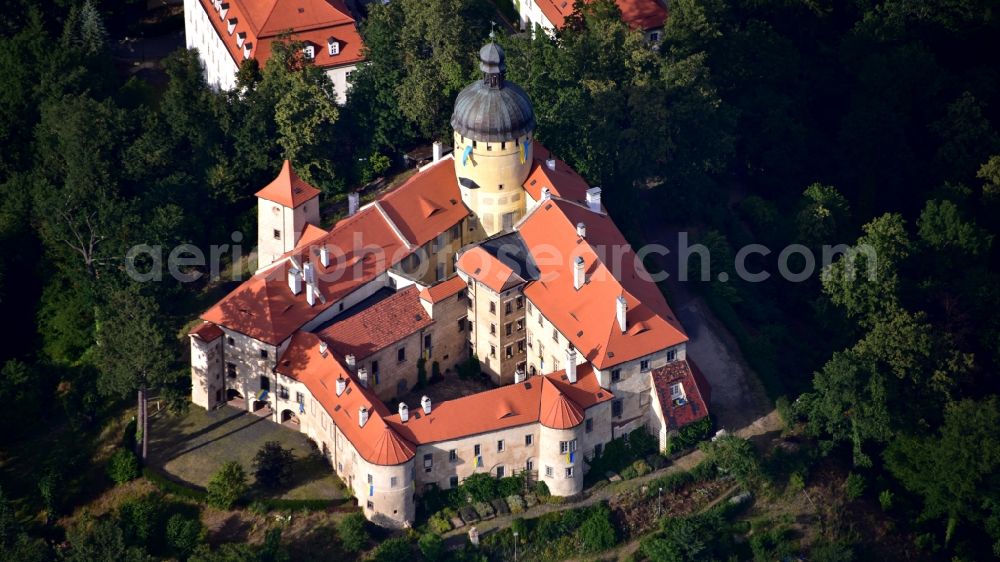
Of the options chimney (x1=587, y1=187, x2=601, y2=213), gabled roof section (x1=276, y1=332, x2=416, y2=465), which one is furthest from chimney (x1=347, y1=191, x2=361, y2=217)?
chimney (x1=587, y1=187, x2=601, y2=213)

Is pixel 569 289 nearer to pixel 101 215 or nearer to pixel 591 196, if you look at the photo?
pixel 591 196

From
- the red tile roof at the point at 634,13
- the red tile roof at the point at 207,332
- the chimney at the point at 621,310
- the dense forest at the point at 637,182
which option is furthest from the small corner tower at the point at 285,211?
the red tile roof at the point at 634,13

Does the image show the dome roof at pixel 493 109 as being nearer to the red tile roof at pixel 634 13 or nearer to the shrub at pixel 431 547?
the red tile roof at pixel 634 13

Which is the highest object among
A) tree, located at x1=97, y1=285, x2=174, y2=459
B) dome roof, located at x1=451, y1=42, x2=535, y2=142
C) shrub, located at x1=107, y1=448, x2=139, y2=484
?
dome roof, located at x1=451, y1=42, x2=535, y2=142

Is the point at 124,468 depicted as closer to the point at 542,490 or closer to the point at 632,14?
the point at 542,490

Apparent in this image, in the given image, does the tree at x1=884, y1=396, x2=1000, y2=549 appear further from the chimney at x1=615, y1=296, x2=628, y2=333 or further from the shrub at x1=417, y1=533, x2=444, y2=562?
the shrub at x1=417, y1=533, x2=444, y2=562

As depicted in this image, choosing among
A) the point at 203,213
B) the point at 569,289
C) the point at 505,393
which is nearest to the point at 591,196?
the point at 569,289
